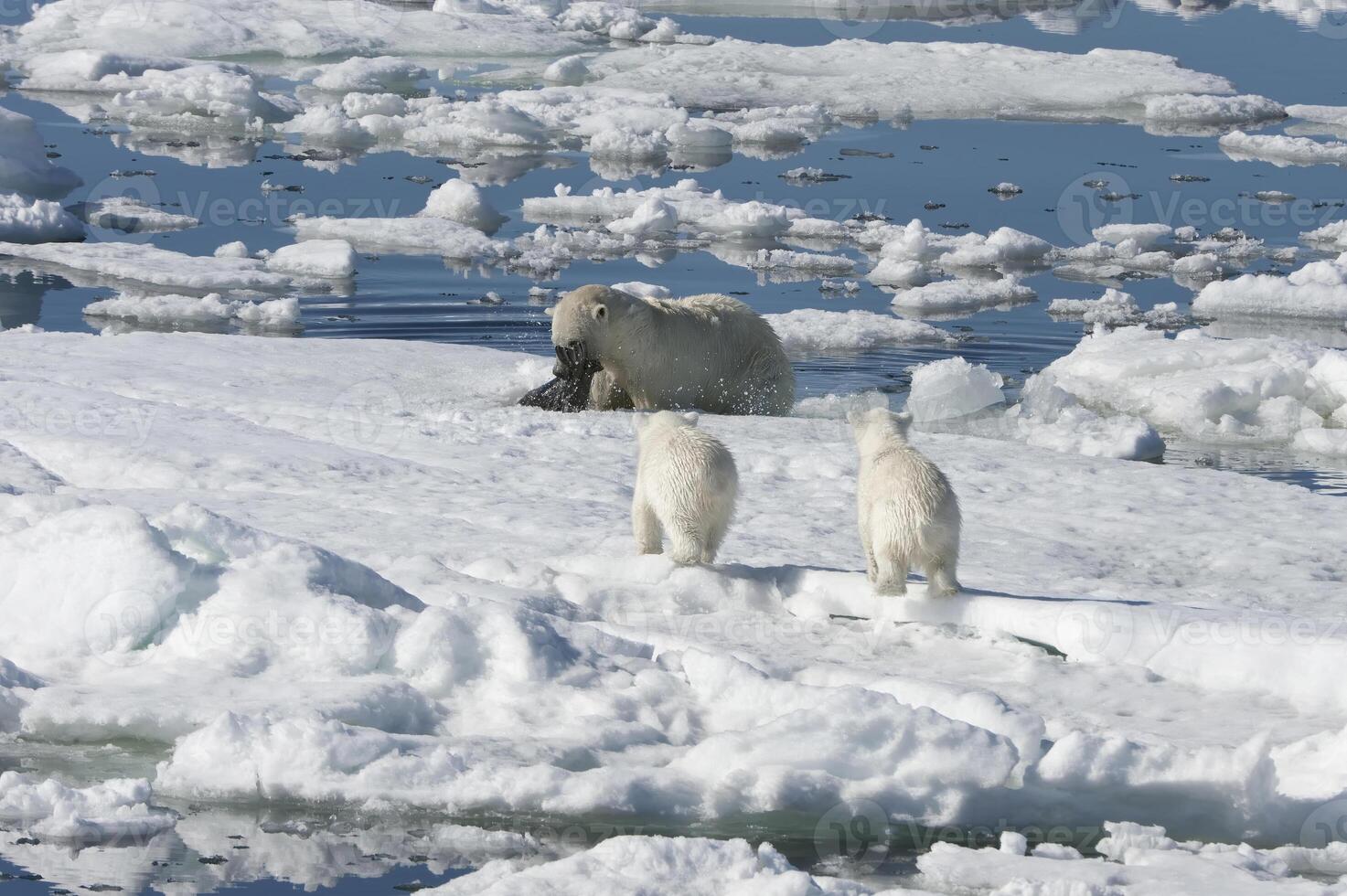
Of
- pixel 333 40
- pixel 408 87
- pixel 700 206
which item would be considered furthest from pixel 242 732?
pixel 333 40

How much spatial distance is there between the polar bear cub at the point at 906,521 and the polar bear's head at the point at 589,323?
365 cm

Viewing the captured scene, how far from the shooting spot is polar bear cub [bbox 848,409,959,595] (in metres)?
5.04

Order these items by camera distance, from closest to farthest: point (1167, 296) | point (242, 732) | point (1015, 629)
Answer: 1. point (242, 732)
2. point (1015, 629)
3. point (1167, 296)

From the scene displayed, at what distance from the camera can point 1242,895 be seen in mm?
3695

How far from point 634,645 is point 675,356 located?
13.9ft

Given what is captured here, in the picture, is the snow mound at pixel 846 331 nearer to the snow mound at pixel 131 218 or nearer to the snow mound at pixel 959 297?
the snow mound at pixel 959 297

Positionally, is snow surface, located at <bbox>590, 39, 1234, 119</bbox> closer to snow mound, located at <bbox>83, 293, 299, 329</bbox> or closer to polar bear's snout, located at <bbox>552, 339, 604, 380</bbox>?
snow mound, located at <bbox>83, 293, 299, 329</bbox>

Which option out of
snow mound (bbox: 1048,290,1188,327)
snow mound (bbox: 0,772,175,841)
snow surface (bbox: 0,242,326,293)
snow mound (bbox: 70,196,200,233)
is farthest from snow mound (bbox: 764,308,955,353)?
snow mound (bbox: 0,772,175,841)

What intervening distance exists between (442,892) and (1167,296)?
35.2 feet

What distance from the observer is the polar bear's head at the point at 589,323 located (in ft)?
28.7

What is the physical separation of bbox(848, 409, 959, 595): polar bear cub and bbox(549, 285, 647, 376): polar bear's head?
3651 millimetres

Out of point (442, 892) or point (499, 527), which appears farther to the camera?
point (499, 527)

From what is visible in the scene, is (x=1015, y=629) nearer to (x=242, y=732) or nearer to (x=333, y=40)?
(x=242, y=732)

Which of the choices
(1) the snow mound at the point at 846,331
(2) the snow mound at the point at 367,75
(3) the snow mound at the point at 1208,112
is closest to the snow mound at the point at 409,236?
(1) the snow mound at the point at 846,331
